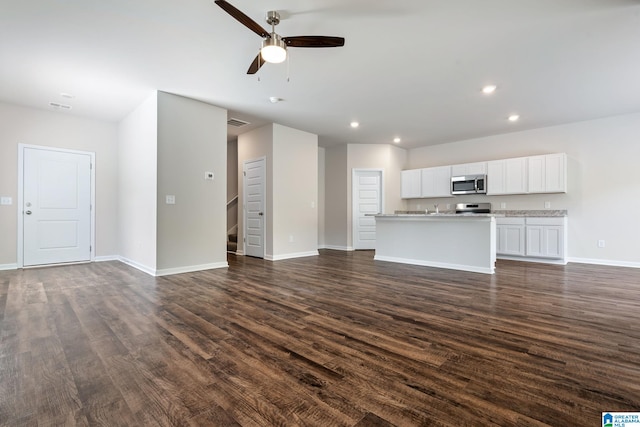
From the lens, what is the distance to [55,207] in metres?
5.29

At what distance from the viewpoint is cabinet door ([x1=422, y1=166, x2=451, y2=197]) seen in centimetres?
717

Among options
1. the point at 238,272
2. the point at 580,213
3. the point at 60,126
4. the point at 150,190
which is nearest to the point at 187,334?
the point at 238,272

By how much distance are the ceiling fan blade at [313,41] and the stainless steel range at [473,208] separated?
571 cm

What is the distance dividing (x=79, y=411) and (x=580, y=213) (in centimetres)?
777

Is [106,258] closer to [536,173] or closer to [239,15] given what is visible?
[239,15]

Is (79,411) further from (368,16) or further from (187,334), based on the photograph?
(368,16)

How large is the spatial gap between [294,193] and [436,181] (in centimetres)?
376

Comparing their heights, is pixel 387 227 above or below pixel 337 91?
below

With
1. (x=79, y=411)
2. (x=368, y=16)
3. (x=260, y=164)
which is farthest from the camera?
(x=260, y=164)

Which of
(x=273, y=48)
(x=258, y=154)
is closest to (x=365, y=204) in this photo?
(x=258, y=154)

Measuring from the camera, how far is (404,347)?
205 cm

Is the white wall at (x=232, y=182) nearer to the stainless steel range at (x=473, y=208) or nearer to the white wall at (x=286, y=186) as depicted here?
the white wall at (x=286, y=186)

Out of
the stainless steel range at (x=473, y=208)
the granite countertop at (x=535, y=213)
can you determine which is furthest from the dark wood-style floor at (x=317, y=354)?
the stainless steel range at (x=473, y=208)

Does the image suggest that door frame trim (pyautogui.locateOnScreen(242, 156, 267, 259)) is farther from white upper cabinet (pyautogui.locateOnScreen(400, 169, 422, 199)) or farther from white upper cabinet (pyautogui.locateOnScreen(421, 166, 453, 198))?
white upper cabinet (pyautogui.locateOnScreen(421, 166, 453, 198))
